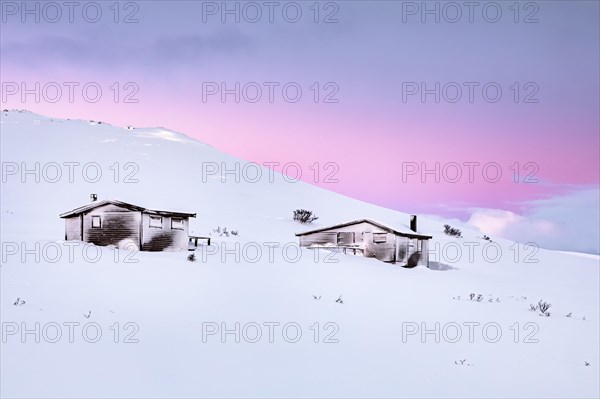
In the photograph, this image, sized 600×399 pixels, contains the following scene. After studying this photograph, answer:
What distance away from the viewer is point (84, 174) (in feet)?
247

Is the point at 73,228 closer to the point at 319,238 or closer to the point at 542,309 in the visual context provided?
the point at 319,238

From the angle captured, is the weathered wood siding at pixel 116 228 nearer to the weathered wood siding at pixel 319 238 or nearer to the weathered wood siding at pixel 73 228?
the weathered wood siding at pixel 73 228

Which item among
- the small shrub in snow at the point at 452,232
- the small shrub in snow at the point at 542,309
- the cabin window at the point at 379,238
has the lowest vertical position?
the small shrub in snow at the point at 542,309

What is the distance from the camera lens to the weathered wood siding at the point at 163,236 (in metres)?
33.5

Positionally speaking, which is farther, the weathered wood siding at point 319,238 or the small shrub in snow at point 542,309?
the weathered wood siding at point 319,238

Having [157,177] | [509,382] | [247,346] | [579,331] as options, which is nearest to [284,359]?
[247,346]

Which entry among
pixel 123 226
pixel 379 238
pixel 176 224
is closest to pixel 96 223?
pixel 123 226

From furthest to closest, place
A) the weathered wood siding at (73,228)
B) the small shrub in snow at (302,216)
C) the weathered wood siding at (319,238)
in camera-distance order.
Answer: the small shrub in snow at (302,216) → the weathered wood siding at (319,238) → the weathered wood siding at (73,228)

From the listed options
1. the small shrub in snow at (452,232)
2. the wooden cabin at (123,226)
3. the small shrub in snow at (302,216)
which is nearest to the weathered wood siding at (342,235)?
the wooden cabin at (123,226)

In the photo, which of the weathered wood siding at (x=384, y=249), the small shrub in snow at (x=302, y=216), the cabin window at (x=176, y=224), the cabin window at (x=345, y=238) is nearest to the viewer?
the cabin window at (x=176, y=224)

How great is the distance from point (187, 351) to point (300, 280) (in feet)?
41.3

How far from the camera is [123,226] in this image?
3328cm

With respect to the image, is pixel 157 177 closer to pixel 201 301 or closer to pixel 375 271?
pixel 375 271

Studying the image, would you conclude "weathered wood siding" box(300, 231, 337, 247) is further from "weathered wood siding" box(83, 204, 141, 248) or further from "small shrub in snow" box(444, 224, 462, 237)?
"small shrub in snow" box(444, 224, 462, 237)
